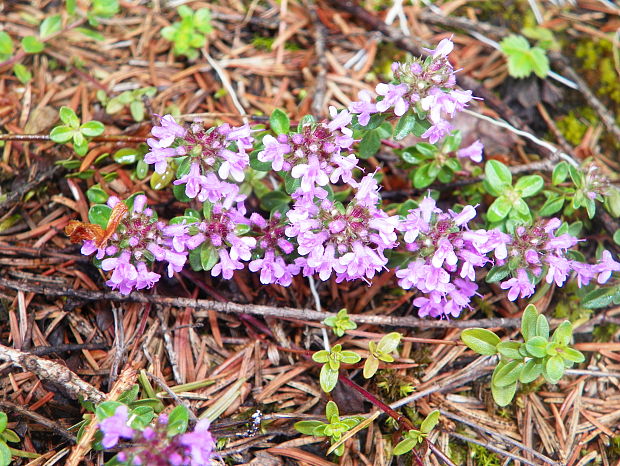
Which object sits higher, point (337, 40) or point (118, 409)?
point (337, 40)

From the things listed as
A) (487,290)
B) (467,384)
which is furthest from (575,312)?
(467,384)

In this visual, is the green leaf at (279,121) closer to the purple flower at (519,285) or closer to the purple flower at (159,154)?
the purple flower at (159,154)

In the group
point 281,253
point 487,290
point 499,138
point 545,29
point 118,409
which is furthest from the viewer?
point 545,29

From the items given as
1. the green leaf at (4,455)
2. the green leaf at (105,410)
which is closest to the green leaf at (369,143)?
the green leaf at (105,410)

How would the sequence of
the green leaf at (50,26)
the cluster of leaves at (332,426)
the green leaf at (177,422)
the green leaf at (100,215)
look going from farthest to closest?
the green leaf at (50,26) < the green leaf at (100,215) < the cluster of leaves at (332,426) < the green leaf at (177,422)

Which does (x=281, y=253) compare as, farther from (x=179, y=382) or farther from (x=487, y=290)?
(x=487, y=290)

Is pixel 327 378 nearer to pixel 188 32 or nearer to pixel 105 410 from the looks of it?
pixel 105 410
